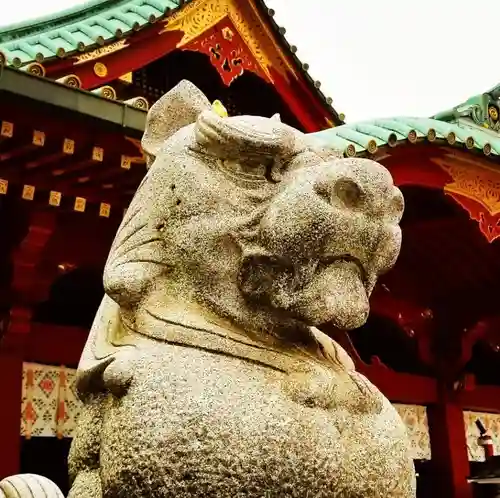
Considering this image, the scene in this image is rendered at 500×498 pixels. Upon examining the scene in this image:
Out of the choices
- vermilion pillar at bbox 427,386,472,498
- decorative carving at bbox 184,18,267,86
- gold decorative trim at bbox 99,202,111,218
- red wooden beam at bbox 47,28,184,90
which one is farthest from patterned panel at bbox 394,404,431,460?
gold decorative trim at bbox 99,202,111,218

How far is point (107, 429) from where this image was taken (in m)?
1.34

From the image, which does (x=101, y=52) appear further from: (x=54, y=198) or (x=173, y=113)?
(x=173, y=113)

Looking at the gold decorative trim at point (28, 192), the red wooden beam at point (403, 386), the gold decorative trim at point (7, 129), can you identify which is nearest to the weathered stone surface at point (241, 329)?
the gold decorative trim at point (7, 129)

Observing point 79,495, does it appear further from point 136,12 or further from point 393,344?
point 393,344

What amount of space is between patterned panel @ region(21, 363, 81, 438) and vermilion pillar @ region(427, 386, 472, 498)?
3.33m

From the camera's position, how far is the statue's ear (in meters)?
1.74

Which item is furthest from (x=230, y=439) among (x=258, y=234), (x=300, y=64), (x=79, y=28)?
(x=300, y=64)

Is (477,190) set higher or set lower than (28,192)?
higher

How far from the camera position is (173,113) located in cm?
175

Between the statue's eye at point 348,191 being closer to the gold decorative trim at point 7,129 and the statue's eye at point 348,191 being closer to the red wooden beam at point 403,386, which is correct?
the gold decorative trim at point 7,129

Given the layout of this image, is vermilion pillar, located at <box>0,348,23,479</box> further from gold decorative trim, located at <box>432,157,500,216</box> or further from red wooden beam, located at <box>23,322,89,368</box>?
gold decorative trim, located at <box>432,157,500,216</box>

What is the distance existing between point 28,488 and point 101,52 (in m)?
3.39

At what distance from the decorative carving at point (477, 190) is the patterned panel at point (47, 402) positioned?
2243 millimetres

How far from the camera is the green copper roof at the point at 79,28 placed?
13.6 feet
